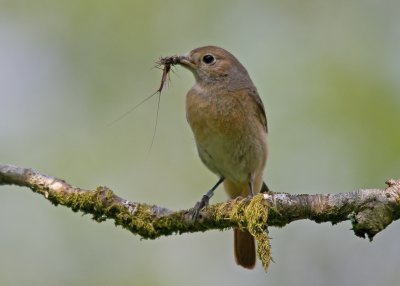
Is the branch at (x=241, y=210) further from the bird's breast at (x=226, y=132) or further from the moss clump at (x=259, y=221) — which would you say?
the bird's breast at (x=226, y=132)

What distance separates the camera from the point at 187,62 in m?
6.55

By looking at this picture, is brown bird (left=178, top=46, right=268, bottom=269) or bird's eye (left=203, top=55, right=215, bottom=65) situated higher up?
bird's eye (left=203, top=55, right=215, bottom=65)

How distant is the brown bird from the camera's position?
615 cm

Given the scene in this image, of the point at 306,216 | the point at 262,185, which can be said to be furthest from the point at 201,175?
the point at 306,216

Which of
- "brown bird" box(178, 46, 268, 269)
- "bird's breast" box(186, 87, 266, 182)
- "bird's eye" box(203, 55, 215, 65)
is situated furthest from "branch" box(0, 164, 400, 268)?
"bird's eye" box(203, 55, 215, 65)

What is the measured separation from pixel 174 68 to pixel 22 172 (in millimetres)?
2408

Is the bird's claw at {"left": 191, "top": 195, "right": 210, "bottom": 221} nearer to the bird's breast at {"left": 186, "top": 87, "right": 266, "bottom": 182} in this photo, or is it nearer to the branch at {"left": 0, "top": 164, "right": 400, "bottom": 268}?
the branch at {"left": 0, "top": 164, "right": 400, "bottom": 268}

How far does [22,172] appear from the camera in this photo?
4.88 m

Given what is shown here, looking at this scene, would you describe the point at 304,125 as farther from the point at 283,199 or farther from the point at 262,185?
the point at 283,199

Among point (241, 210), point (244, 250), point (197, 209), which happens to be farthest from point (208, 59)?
point (241, 210)

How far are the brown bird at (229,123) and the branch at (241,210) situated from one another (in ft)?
3.27

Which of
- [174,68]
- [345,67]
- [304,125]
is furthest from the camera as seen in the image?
[304,125]

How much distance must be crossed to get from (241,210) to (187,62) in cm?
239

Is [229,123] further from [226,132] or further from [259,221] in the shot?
[259,221]
